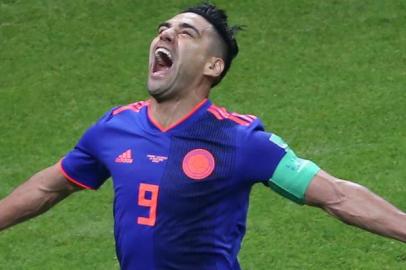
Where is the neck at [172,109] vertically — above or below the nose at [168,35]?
below

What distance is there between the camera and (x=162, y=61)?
4383mm

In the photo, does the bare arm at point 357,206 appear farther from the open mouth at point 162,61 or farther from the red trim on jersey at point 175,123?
the open mouth at point 162,61

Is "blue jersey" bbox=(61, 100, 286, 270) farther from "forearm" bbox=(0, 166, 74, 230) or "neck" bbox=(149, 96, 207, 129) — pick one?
"forearm" bbox=(0, 166, 74, 230)

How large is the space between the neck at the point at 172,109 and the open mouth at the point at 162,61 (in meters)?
0.13

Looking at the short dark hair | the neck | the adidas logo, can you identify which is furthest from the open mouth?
the adidas logo

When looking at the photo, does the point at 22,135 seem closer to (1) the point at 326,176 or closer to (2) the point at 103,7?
(2) the point at 103,7

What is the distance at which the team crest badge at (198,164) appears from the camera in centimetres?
421

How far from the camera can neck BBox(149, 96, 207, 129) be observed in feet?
14.3

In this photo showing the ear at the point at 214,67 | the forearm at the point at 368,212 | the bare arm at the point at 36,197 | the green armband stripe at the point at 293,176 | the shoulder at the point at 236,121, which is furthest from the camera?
the bare arm at the point at 36,197

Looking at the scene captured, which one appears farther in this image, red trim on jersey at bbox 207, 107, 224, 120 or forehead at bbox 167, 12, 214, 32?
forehead at bbox 167, 12, 214, 32

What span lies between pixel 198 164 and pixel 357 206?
647 millimetres

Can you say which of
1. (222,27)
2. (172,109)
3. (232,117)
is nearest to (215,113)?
(232,117)

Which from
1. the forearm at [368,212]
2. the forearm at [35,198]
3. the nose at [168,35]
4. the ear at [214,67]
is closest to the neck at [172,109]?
the ear at [214,67]

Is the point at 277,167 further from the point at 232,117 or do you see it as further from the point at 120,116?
the point at 120,116
